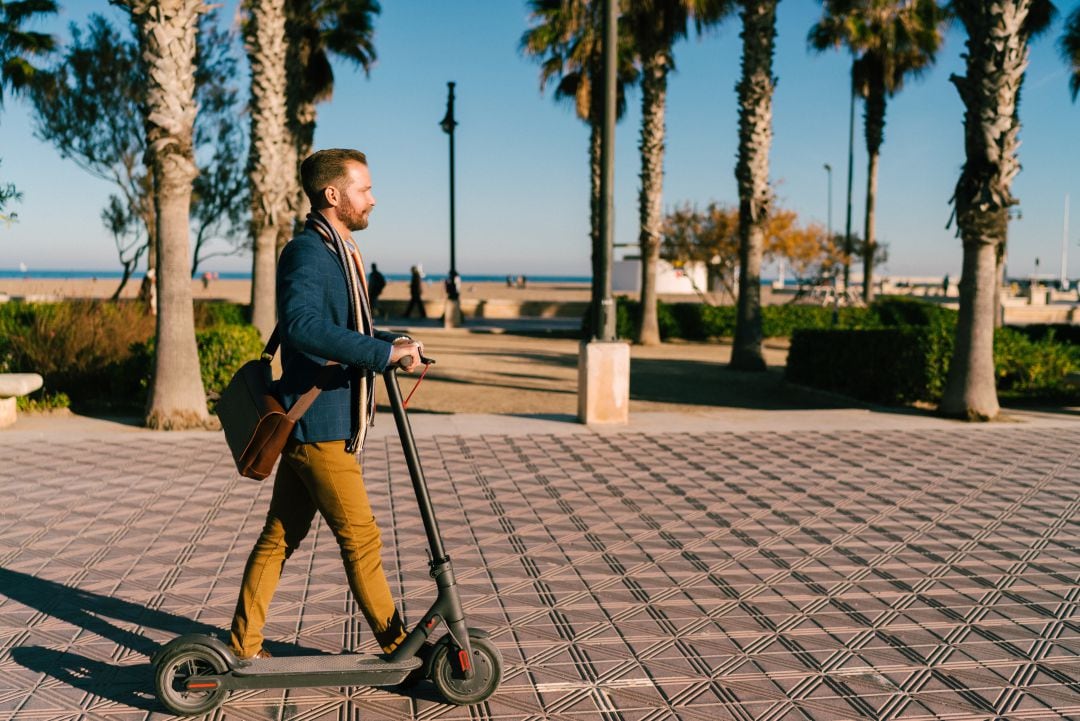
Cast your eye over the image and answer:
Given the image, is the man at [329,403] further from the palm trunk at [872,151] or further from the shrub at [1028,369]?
the palm trunk at [872,151]

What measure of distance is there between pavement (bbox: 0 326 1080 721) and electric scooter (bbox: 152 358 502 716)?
13 cm

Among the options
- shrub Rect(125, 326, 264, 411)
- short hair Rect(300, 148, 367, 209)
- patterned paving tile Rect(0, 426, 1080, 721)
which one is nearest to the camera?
short hair Rect(300, 148, 367, 209)

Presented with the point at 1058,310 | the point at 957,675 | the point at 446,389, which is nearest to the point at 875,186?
the point at 1058,310

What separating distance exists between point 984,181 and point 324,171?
9088 millimetres

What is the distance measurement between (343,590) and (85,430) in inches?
219

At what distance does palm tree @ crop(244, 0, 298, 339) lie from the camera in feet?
43.5

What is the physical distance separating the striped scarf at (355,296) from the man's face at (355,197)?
0.07 metres

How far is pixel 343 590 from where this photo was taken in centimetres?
466

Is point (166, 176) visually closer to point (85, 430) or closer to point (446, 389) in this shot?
point (85, 430)

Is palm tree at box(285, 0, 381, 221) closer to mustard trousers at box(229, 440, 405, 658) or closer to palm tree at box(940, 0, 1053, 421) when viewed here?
palm tree at box(940, 0, 1053, 421)

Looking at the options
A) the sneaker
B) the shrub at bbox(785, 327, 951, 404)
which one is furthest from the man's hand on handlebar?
the shrub at bbox(785, 327, 951, 404)

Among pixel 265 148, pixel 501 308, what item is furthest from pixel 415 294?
pixel 265 148

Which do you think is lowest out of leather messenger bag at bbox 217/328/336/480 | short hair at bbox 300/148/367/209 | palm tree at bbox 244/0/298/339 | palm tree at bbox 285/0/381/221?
leather messenger bag at bbox 217/328/336/480

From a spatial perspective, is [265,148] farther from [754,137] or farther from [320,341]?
[320,341]
